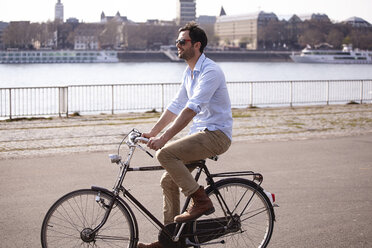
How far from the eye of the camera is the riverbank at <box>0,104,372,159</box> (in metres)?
9.76

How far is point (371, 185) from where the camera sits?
647cm

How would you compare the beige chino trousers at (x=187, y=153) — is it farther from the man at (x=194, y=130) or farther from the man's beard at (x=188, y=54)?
the man's beard at (x=188, y=54)

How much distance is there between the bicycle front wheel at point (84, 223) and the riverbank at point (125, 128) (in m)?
5.00

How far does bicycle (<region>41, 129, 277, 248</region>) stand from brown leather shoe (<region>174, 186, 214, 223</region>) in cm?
8

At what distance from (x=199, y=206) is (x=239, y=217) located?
1.37 feet

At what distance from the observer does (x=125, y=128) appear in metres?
12.7

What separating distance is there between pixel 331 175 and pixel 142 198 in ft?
8.33

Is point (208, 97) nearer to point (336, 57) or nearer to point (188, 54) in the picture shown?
point (188, 54)

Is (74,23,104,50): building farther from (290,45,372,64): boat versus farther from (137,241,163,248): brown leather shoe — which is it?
(137,241,163,248): brown leather shoe

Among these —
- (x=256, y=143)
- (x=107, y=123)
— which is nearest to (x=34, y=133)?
(x=107, y=123)

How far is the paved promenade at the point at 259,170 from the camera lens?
482 cm

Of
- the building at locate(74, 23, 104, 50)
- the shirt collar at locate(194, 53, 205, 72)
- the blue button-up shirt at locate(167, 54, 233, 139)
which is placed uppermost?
the building at locate(74, 23, 104, 50)

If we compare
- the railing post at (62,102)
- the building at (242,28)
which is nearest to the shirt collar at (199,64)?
the railing post at (62,102)

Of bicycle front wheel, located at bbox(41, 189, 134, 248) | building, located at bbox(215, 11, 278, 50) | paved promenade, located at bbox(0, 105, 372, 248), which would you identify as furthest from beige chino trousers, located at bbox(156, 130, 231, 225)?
building, located at bbox(215, 11, 278, 50)
